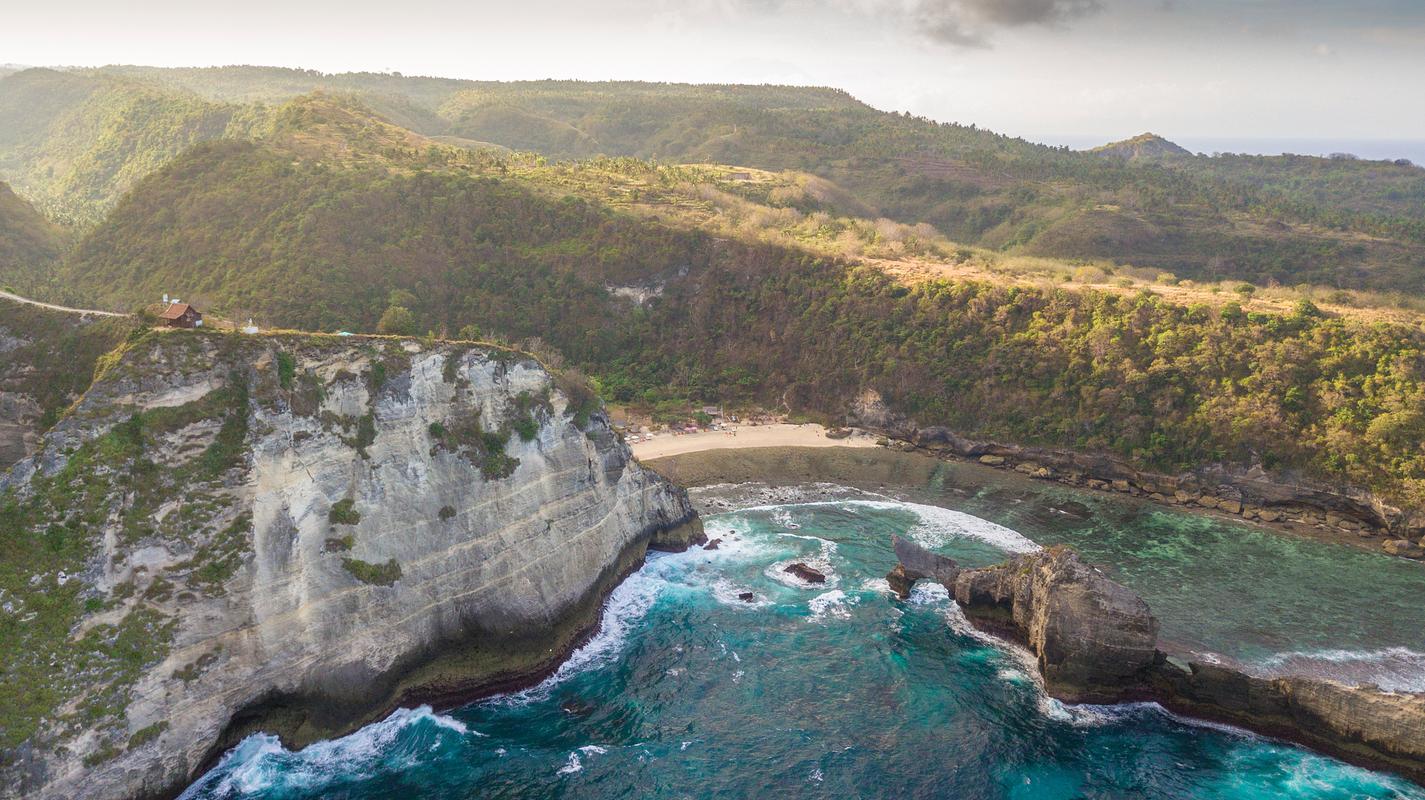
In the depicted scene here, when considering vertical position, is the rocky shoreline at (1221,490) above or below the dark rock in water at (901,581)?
above

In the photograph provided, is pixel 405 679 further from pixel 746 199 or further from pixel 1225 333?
pixel 746 199

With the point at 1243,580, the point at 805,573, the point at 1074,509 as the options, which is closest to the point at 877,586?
the point at 805,573

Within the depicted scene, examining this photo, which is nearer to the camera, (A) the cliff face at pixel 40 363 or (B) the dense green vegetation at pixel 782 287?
(A) the cliff face at pixel 40 363

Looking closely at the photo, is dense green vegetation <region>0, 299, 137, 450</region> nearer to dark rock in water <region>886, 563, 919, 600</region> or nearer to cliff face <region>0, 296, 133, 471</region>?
cliff face <region>0, 296, 133, 471</region>

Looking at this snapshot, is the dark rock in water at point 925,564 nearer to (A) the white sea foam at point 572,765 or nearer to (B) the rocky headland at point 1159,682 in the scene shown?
(B) the rocky headland at point 1159,682

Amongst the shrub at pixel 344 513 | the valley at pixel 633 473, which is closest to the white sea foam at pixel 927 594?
the valley at pixel 633 473

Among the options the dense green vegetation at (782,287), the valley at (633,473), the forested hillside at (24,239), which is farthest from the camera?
the forested hillside at (24,239)

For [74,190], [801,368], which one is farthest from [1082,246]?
[74,190]

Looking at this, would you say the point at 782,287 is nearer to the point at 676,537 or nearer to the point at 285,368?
the point at 676,537
